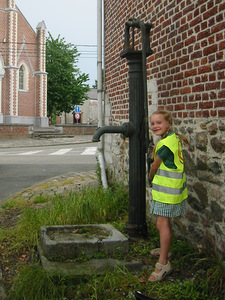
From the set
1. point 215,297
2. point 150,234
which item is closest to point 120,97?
point 150,234

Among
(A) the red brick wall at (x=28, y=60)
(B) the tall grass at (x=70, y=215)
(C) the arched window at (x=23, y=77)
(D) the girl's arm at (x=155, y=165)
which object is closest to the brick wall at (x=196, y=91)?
(D) the girl's arm at (x=155, y=165)

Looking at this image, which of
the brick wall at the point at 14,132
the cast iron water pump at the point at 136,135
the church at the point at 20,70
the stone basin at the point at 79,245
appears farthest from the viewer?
the church at the point at 20,70

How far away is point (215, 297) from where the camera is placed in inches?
112

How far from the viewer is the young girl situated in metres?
3.16

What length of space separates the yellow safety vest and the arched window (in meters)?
34.5

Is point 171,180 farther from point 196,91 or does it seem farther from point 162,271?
point 196,91

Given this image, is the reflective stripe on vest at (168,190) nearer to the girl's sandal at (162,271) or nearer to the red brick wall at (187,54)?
the girl's sandal at (162,271)

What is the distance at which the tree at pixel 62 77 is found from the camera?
43062 millimetres

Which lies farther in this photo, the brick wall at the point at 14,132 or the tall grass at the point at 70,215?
the brick wall at the point at 14,132

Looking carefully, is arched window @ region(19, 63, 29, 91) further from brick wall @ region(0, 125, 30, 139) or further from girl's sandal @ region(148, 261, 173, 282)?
girl's sandal @ region(148, 261, 173, 282)

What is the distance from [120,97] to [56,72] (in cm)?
3872

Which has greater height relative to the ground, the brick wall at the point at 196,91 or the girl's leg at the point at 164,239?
the brick wall at the point at 196,91

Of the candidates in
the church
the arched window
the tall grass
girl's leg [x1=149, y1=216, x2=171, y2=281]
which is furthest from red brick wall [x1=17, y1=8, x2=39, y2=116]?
girl's leg [x1=149, y1=216, x2=171, y2=281]

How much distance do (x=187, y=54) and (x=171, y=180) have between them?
4.81 feet
